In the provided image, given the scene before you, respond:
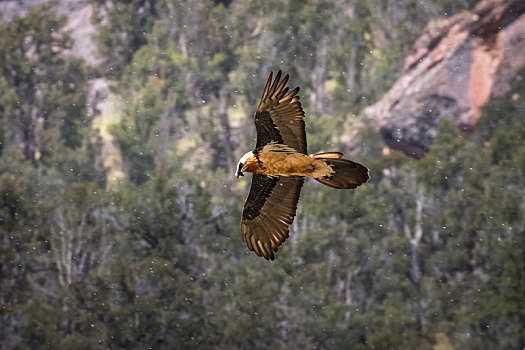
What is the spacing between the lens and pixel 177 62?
37.4 meters

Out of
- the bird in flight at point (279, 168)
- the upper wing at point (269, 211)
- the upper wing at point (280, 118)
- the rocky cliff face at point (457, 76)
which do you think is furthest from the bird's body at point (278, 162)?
the rocky cliff face at point (457, 76)

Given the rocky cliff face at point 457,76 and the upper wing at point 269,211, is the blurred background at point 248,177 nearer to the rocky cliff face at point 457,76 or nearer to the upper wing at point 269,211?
the rocky cliff face at point 457,76

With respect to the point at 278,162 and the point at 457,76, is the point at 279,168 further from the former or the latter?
the point at 457,76

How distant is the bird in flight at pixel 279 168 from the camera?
6426 mm

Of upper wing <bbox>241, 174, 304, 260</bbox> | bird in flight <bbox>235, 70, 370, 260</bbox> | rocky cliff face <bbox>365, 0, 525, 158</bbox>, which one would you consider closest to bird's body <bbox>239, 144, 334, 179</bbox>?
bird in flight <bbox>235, 70, 370, 260</bbox>

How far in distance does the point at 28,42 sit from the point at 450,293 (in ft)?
71.7

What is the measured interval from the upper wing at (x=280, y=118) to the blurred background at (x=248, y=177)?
62.5ft

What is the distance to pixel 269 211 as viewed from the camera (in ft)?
26.5

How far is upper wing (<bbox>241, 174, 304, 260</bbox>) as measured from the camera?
7965 mm

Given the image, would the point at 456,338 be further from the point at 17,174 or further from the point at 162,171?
the point at 17,174

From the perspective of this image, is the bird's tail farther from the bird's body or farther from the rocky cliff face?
the rocky cliff face

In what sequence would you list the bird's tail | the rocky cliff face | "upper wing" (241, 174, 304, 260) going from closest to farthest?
the bird's tail, "upper wing" (241, 174, 304, 260), the rocky cliff face

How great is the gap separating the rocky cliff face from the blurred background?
0.09 meters

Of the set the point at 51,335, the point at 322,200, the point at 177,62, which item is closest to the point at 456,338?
the point at 322,200
